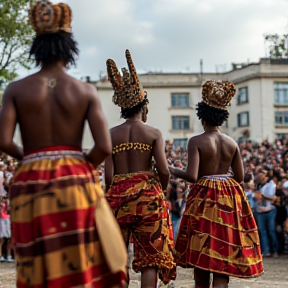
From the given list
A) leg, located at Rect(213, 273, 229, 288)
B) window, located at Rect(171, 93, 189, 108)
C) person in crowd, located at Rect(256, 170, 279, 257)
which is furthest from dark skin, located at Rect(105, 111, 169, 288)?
window, located at Rect(171, 93, 189, 108)

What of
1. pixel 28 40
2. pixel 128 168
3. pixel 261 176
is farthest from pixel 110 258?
pixel 28 40

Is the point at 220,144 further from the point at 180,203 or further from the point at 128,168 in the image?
the point at 180,203

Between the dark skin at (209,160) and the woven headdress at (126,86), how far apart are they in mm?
710

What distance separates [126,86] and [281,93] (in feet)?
173

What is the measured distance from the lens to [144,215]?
707 centimetres

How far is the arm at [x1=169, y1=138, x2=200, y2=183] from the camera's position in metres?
7.23

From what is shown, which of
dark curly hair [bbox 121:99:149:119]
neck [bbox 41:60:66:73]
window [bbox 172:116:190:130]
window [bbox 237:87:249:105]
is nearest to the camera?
neck [bbox 41:60:66:73]

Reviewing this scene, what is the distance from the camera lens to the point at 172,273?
23.7 ft

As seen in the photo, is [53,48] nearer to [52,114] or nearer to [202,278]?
[52,114]

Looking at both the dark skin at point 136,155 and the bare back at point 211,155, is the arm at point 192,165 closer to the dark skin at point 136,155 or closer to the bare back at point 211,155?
the bare back at point 211,155

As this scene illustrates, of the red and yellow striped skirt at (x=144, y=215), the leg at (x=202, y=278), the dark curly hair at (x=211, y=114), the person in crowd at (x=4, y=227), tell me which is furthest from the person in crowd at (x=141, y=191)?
the person in crowd at (x=4, y=227)

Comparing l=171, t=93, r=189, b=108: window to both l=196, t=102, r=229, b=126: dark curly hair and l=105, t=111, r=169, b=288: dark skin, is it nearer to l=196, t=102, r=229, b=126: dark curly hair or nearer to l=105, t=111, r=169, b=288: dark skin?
l=196, t=102, r=229, b=126: dark curly hair

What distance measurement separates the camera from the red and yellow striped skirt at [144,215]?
278 inches

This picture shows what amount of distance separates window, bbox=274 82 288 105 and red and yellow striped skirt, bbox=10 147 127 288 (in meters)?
54.6
